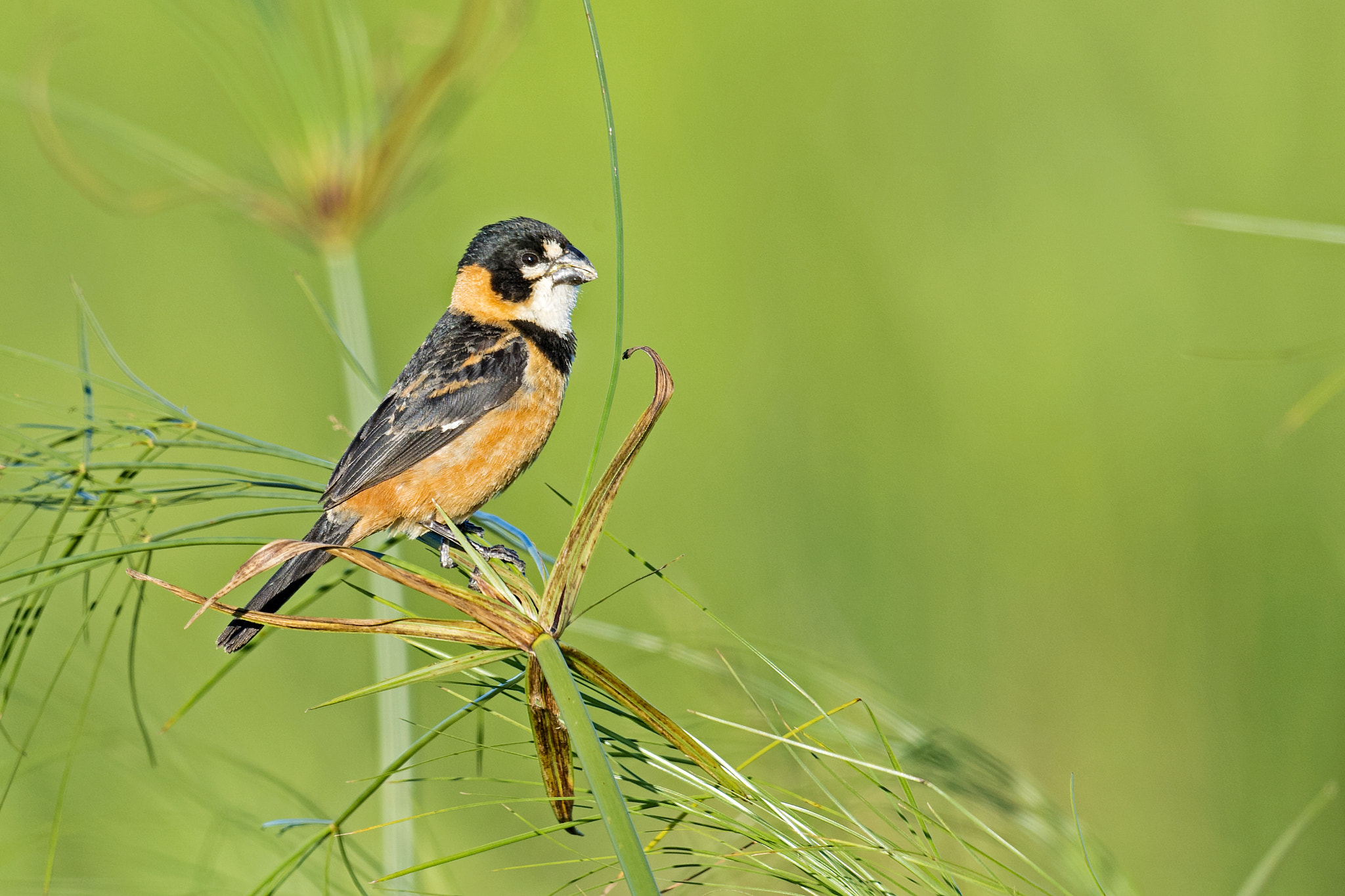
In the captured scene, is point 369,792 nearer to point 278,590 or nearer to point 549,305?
point 278,590

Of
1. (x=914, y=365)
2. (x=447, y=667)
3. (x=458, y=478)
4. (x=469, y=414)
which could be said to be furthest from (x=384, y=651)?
(x=914, y=365)

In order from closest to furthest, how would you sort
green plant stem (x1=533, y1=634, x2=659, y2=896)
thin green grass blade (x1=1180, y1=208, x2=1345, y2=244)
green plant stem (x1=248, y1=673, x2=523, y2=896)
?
green plant stem (x1=533, y1=634, x2=659, y2=896), green plant stem (x1=248, y1=673, x2=523, y2=896), thin green grass blade (x1=1180, y1=208, x2=1345, y2=244)

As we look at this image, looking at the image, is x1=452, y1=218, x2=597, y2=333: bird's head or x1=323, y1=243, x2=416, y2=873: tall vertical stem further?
x1=452, y1=218, x2=597, y2=333: bird's head

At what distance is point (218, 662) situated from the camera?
5.20 m

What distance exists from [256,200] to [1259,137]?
400cm

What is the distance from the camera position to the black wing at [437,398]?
2855mm

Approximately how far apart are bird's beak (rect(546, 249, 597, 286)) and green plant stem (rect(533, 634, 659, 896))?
2.14m

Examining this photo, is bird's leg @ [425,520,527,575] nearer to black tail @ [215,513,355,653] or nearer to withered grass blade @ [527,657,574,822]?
black tail @ [215,513,355,653]

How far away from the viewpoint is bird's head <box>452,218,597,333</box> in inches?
126

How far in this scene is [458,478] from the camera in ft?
9.64

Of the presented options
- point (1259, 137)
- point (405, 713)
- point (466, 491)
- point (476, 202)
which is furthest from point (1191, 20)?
point (405, 713)

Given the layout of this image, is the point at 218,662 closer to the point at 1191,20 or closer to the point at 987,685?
the point at 987,685

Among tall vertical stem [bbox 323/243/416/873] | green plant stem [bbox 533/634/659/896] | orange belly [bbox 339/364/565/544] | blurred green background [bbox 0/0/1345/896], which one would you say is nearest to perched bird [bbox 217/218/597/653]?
orange belly [bbox 339/364/565/544]

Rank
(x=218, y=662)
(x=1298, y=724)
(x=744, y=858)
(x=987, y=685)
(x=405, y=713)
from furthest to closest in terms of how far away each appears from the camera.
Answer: (x=218, y=662) < (x=987, y=685) < (x=1298, y=724) < (x=405, y=713) < (x=744, y=858)
